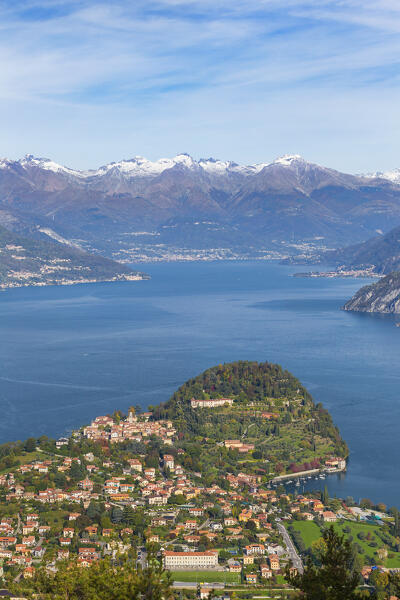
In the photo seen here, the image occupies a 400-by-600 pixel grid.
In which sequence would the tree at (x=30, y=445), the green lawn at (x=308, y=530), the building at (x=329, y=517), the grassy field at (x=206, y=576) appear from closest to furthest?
the grassy field at (x=206, y=576) < the green lawn at (x=308, y=530) < the building at (x=329, y=517) < the tree at (x=30, y=445)

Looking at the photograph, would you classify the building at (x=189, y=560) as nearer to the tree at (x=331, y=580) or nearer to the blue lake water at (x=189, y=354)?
the blue lake water at (x=189, y=354)

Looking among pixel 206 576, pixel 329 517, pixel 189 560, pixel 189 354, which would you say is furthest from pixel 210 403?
pixel 206 576

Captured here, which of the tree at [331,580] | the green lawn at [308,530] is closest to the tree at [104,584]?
the tree at [331,580]

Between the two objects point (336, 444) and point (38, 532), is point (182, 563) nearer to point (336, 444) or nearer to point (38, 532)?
point (38, 532)

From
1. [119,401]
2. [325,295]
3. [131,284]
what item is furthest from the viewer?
[131,284]


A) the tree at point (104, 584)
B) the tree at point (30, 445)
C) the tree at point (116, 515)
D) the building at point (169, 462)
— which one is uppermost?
the tree at point (104, 584)

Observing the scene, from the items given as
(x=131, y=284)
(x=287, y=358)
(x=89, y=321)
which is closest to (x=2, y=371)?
(x=287, y=358)

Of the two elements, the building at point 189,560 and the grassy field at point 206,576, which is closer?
the grassy field at point 206,576
